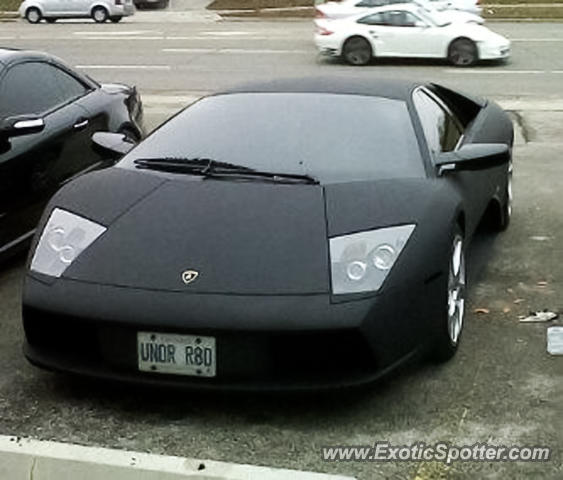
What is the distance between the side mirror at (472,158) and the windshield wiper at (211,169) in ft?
2.36

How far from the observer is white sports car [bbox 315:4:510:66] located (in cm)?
1894

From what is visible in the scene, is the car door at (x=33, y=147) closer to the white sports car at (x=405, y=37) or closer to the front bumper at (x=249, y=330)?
the front bumper at (x=249, y=330)

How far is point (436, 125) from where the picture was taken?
5.34 m

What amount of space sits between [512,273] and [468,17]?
52.3 ft

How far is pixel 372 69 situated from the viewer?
19.1 m

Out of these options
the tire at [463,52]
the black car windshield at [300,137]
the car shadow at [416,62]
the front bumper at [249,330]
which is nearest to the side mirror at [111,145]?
the black car windshield at [300,137]

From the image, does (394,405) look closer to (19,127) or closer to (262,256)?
(262,256)

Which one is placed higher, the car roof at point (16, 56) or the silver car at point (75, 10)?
the car roof at point (16, 56)

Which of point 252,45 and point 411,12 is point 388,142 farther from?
point 252,45

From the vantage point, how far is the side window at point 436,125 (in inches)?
201

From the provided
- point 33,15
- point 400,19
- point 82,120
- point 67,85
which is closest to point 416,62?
point 400,19

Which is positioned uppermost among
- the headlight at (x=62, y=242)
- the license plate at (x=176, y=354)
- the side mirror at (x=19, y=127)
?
the side mirror at (x=19, y=127)

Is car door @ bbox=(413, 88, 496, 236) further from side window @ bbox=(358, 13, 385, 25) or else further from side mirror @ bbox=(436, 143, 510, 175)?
side window @ bbox=(358, 13, 385, 25)

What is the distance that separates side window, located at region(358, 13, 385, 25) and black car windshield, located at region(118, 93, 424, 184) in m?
14.9
